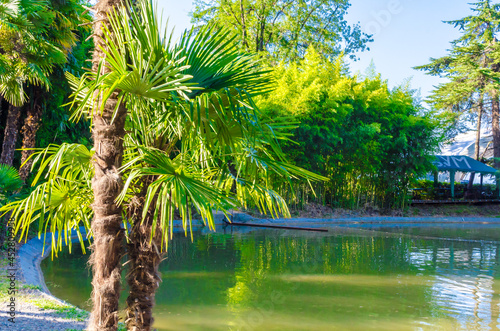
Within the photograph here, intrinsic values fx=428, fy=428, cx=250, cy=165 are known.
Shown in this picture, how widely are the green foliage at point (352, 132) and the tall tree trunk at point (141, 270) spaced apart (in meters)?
11.2

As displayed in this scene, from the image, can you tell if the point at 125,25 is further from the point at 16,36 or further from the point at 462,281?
the point at 462,281

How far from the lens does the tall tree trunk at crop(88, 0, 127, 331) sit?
265cm

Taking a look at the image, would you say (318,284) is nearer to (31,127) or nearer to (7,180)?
(7,180)

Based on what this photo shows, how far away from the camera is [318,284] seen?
20.8 feet

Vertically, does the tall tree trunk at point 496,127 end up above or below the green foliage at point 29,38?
above

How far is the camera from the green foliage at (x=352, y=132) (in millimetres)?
14625

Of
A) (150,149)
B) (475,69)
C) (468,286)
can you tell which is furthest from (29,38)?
(475,69)

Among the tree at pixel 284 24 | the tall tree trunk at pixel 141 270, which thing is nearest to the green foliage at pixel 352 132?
the tree at pixel 284 24

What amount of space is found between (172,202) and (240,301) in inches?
135

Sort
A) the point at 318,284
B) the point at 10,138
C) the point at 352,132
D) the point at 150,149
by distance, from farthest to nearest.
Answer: the point at 352,132 → the point at 10,138 → the point at 318,284 → the point at 150,149

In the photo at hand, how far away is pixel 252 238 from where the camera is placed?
37.3 feet

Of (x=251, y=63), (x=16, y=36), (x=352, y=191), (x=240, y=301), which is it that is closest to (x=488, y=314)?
(x=240, y=301)

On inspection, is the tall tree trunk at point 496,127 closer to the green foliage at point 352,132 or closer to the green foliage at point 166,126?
the green foliage at point 352,132

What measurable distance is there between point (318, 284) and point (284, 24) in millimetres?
16112
